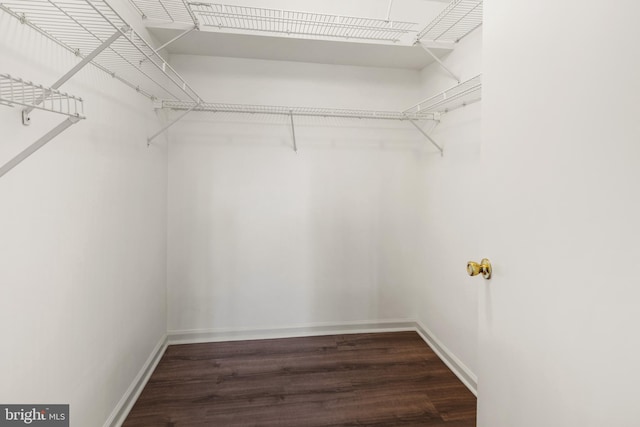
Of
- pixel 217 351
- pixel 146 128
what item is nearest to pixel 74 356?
pixel 217 351

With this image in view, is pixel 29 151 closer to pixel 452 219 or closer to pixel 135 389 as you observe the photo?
pixel 135 389

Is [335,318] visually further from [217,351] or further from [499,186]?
[499,186]

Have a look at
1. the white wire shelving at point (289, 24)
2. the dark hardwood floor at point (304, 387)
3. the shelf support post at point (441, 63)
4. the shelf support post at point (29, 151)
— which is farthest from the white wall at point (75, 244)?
the shelf support post at point (441, 63)

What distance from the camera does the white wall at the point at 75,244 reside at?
889 mm

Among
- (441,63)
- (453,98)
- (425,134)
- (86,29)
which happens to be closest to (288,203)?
(425,134)

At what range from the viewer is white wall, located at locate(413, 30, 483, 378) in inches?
71.9

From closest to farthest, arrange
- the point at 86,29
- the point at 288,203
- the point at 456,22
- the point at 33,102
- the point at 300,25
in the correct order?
the point at 33,102 → the point at 86,29 → the point at 456,22 → the point at 300,25 → the point at 288,203

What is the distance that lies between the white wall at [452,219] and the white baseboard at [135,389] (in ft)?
6.59

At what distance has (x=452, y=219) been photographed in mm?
2047

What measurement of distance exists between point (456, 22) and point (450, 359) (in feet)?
7.06

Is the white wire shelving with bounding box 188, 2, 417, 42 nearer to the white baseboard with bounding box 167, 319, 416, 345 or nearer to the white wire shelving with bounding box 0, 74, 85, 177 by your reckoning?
the white wire shelving with bounding box 0, 74, 85, 177

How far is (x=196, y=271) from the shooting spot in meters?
2.31

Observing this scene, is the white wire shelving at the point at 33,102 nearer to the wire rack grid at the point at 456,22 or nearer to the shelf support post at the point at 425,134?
the wire rack grid at the point at 456,22

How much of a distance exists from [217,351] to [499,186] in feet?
7.01
